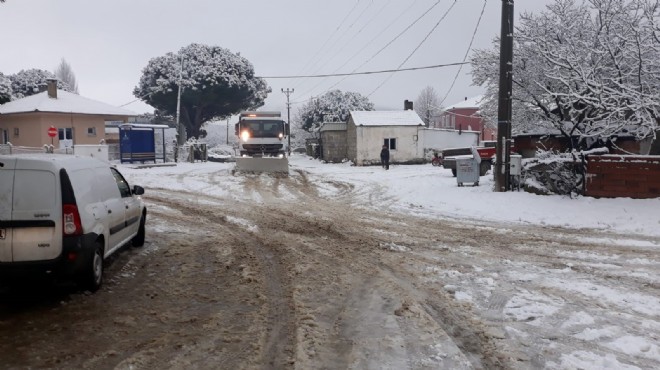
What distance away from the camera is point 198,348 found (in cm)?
459

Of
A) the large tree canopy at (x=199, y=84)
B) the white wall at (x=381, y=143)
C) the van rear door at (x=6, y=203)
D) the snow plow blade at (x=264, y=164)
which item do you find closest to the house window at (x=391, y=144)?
the white wall at (x=381, y=143)

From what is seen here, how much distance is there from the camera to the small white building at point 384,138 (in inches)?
1502

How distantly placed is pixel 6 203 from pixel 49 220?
51 cm

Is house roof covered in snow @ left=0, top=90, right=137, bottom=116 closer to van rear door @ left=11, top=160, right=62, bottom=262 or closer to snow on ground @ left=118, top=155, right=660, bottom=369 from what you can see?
snow on ground @ left=118, top=155, right=660, bottom=369

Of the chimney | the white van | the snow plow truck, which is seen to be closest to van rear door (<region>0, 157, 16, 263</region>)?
the white van

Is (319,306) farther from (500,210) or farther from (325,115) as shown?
(325,115)

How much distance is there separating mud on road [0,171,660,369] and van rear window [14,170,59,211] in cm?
97

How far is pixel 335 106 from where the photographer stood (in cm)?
6288

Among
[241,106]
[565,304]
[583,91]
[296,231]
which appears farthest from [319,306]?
[241,106]

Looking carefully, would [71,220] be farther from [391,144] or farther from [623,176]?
[391,144]

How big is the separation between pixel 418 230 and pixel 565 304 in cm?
519

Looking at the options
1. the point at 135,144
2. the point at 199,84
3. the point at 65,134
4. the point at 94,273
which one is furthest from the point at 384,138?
the point at 94,273

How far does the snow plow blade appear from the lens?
2606 centimetres

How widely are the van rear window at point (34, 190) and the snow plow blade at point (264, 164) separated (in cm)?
2031
